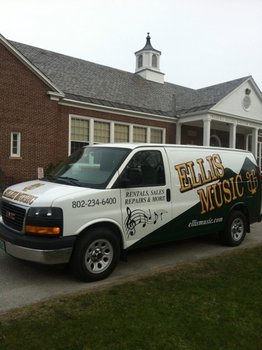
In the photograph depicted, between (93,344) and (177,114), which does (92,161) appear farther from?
(177,114)

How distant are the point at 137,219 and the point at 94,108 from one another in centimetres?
1337

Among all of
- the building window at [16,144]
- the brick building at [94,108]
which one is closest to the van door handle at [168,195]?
the brick building at [94,108]

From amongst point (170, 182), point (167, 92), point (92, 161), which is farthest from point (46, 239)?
point (167, 92)

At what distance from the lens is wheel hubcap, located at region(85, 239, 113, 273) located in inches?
201

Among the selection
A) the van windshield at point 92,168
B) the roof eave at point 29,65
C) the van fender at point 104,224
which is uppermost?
→ the roof eave at point 29,65

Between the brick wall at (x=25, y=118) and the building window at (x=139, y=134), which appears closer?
the brick wall at (x=25, y=118)

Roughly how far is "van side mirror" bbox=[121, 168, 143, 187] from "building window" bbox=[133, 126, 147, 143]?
14.8 m

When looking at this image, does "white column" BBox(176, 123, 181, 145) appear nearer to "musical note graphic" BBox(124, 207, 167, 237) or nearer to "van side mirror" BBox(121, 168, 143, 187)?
"musical note graphic" BBox(124, 207, 167, 237)

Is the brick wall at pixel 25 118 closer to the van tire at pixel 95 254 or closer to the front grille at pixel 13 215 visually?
the front grille at pixel 13 215

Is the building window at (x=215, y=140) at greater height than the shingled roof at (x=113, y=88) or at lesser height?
lesser

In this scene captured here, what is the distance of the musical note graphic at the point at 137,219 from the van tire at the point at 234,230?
210 cm

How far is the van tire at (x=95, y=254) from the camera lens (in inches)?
196

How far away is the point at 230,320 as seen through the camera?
3912 mm

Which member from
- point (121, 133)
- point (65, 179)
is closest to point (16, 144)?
point (121, 133)
